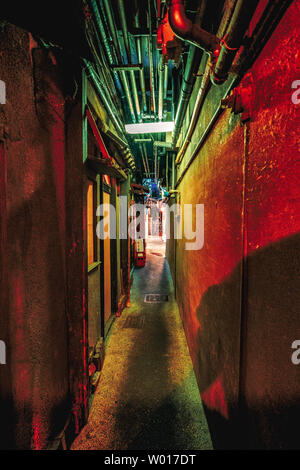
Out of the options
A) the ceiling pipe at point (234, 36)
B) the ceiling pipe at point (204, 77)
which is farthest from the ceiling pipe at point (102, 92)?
the ceiling pipe at point (234, 36)

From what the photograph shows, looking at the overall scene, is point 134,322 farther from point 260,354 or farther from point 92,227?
Result: point 260,354

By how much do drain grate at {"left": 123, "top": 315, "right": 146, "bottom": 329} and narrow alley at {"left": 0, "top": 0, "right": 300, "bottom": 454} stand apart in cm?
154

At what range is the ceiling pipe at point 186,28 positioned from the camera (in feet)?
5.52

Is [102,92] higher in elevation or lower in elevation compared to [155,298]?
higher

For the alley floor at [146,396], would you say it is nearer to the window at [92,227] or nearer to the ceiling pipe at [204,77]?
the window at [92,227]

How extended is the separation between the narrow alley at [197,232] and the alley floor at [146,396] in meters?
0.03

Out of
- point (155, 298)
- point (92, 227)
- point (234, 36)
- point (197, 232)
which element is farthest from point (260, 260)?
point (155, 298)

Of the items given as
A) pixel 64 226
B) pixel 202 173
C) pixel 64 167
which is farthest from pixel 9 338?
pixel 202 173

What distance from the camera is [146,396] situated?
320 centimetres

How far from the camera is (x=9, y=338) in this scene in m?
2.07

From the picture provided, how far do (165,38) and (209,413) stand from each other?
4901mm

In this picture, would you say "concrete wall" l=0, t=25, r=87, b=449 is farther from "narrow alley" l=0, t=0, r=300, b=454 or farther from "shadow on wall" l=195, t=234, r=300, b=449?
"shadow on wall" l=195, t=234, r=300, b=449

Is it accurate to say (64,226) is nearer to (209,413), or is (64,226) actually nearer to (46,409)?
(46,409)

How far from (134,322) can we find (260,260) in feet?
16.2
